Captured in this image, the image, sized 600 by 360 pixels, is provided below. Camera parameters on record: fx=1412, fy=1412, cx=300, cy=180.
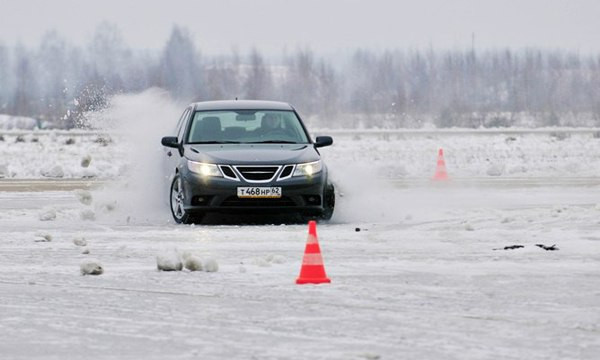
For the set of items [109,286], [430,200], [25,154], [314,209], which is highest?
[109,286]

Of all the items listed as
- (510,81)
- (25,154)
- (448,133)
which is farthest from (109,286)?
(510,81)

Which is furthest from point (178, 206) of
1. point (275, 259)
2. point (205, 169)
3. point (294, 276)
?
point (294, 276)

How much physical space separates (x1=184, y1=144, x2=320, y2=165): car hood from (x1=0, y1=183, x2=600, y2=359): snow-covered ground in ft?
2.57

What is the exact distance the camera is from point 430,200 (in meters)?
21.9

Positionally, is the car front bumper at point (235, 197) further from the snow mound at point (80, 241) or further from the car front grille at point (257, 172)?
the snow mound at point (80, 241)

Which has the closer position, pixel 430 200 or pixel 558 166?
pixel 430 200

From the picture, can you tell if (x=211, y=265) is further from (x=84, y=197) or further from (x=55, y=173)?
(x=55, y=173)

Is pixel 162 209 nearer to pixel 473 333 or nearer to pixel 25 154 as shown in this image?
pixel 473 333

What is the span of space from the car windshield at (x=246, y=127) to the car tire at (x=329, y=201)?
93cm

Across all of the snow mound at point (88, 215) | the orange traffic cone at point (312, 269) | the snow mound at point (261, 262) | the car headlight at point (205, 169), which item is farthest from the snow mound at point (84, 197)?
the orange traffic cone at point (312, 269)

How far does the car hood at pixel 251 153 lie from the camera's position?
16672 mm

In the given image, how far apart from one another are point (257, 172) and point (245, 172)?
0.14 meters

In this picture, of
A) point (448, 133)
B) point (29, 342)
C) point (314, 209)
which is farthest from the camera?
point (448, 133)

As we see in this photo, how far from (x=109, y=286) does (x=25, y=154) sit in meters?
32.2
